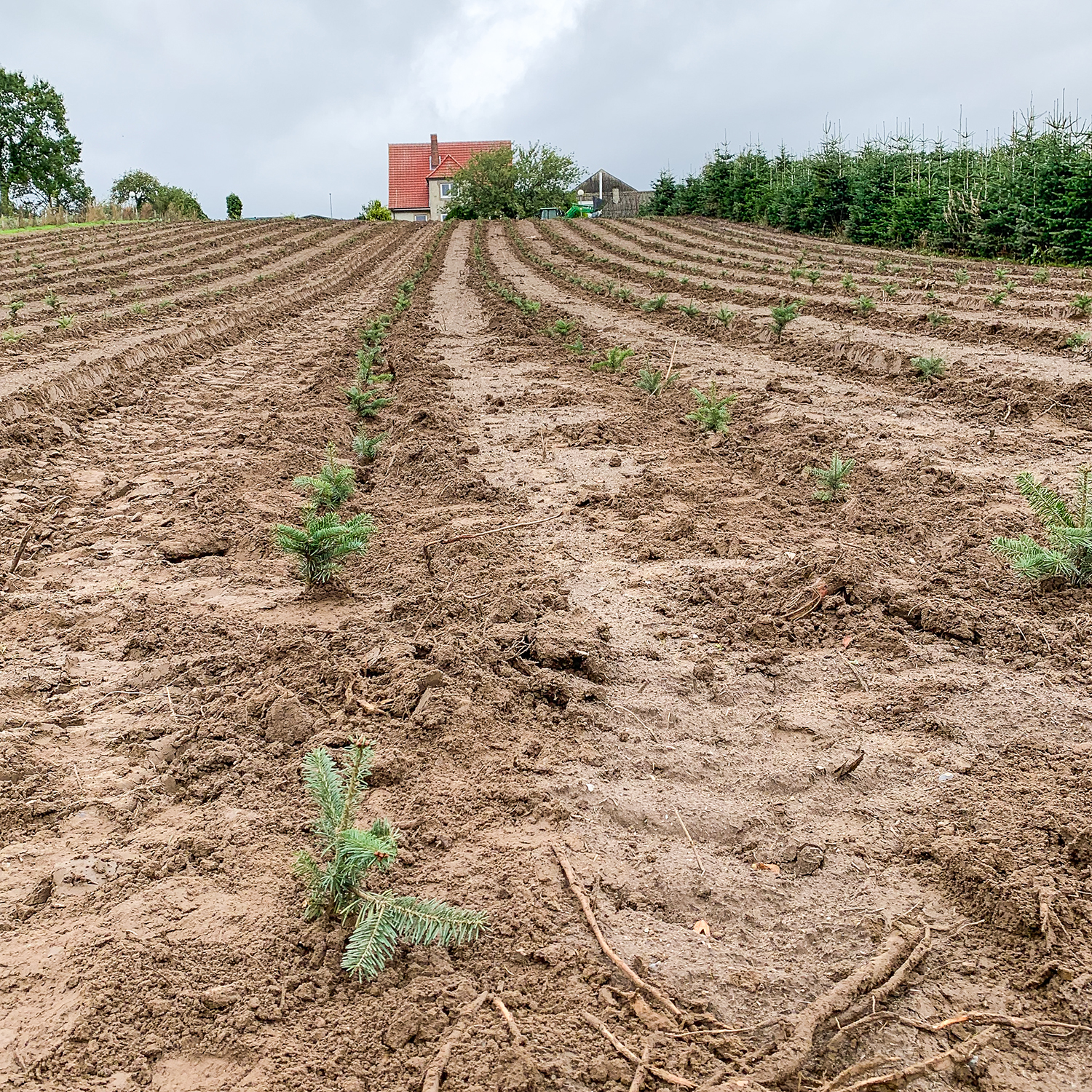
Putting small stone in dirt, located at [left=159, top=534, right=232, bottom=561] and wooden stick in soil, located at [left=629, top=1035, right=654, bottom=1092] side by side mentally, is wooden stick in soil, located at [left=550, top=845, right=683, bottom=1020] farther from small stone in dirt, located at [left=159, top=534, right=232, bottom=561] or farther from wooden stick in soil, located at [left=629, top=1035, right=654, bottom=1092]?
small stone in dirt, located at [left=159, top=534, right=232, bottom=561]

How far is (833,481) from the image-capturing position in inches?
213

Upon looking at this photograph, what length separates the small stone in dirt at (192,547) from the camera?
499 cm

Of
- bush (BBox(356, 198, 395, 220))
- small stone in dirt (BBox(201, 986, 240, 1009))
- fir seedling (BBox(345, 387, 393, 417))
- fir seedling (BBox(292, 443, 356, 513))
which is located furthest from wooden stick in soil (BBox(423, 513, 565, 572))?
bush (BBox(356, 198, 395, 220))

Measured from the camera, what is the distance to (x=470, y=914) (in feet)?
7.42

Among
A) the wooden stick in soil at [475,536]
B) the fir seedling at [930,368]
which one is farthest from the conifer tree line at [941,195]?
the wooden stick in soil at [475,536]

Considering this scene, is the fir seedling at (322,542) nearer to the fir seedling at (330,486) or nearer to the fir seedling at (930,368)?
the fir seedling at (330,486)

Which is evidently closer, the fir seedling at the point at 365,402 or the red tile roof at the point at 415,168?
the fir seedling at the point at 365,402

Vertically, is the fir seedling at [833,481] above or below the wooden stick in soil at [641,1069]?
above

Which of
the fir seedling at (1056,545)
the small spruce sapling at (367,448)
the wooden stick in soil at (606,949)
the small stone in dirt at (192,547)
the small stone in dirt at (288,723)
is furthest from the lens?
the small spruce sapling at (367,448)

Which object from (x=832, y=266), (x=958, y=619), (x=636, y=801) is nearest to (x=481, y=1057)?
(x=636, y=801)

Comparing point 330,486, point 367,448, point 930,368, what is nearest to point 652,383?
point 930,368

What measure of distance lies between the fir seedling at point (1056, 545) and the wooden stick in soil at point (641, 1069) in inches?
111

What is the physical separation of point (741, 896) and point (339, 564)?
277 cm

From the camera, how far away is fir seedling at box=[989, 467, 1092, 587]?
3916mm
